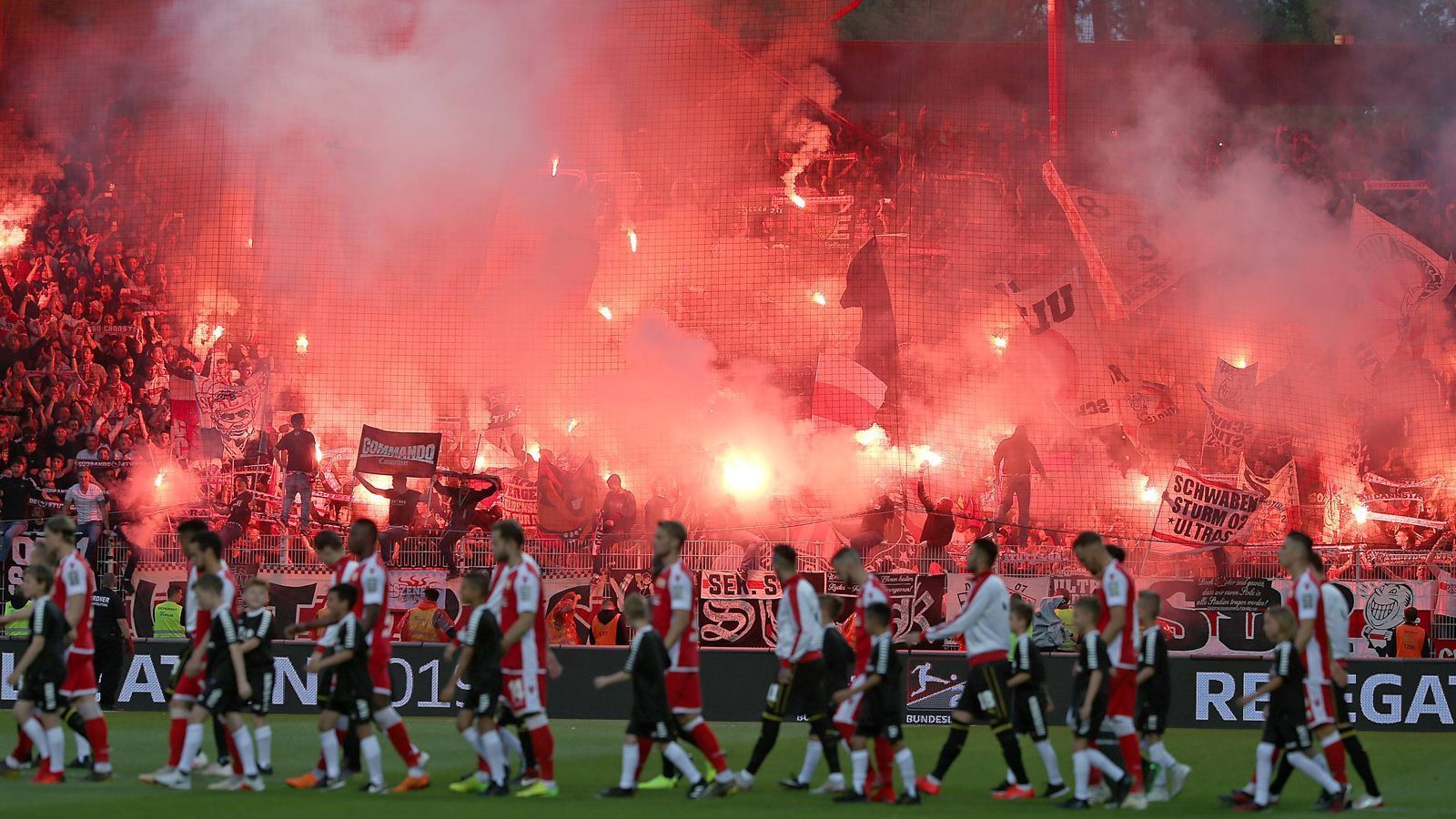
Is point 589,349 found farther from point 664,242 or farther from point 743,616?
point 743,616

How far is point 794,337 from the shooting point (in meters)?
Answer: 24.2

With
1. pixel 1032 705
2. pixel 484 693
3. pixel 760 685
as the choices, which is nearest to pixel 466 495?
pixel 760 685

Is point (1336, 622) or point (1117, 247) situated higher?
point (1117, 247)

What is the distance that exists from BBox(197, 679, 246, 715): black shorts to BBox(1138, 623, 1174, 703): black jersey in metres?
5.71

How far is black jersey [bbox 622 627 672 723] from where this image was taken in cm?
912

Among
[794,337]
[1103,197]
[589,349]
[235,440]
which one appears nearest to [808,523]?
[794,337]

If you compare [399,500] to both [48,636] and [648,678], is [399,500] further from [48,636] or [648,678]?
[648,678]

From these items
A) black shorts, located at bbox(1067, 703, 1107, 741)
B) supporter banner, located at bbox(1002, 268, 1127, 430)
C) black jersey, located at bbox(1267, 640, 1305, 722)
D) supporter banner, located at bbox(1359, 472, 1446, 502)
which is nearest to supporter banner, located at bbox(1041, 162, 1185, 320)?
supporter banner, located at bbox(1002, 268, 1127, 430)

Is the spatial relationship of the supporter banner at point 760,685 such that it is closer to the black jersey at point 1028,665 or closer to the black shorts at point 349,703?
the black jersey at point 1028,665

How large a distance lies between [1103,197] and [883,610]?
1671 centimetres

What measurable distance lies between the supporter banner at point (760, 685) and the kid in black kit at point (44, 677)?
5384mm

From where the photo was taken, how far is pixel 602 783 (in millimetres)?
10281

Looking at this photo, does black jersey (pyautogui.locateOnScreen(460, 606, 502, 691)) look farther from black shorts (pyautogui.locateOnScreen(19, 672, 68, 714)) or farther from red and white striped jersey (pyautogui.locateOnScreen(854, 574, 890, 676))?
black shorts (pyautogui.locateOnScreen(19, 672, 68, 714))

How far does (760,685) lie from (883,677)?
6.61m
